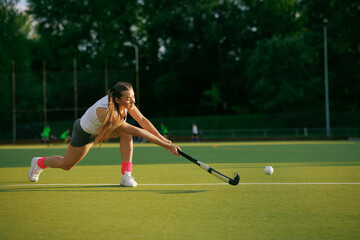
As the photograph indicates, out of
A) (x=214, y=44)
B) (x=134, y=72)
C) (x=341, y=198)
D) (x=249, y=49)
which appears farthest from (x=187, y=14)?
(x=341, y=198)

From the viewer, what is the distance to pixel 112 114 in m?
6.39

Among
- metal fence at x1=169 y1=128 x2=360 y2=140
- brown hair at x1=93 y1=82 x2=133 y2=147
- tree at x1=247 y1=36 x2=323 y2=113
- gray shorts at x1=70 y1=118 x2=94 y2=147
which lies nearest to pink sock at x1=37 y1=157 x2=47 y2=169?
gray shorts at x1=70 y1=118 x2=94 y2=147

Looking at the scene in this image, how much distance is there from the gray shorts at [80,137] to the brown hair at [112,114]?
363 millimetres

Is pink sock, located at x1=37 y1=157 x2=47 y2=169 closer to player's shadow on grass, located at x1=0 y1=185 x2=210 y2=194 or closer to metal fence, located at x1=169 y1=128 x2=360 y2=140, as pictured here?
player's shadow on grass, located at x1=0 y1=185 x2=210 y2=194

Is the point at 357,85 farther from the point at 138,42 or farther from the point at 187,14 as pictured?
the point at 138,42

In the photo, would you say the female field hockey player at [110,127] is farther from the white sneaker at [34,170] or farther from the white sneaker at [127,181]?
the white sneaker at [34,170]

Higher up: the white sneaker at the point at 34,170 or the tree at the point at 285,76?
the tree at the point at 285,76

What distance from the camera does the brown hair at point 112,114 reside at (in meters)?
6.40

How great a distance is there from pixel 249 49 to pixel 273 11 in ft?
14.3

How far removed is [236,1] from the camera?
48906mm

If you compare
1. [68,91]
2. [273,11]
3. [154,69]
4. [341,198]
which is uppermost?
[273,11]

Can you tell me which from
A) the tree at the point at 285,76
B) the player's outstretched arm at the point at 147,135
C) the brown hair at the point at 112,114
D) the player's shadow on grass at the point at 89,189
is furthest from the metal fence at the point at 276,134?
the brown hair at the point at 112,114

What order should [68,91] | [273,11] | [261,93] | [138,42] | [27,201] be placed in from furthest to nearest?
[138,42] → [273,11] → [261,93] → [68,91] → [27,201]

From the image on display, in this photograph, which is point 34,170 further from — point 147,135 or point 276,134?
point 276,134
